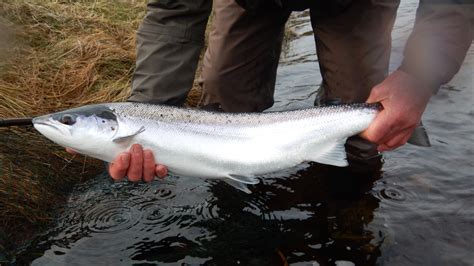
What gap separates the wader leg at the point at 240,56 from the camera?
158 inches

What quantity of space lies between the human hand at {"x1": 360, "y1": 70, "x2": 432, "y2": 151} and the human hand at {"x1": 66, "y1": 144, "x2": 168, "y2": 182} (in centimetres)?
128

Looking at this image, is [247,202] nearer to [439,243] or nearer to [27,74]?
[439,243]

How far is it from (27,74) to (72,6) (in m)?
2.42

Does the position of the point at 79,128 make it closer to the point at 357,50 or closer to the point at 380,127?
the point at 380,127

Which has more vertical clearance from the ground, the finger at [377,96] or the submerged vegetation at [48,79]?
the finger at [377,96]

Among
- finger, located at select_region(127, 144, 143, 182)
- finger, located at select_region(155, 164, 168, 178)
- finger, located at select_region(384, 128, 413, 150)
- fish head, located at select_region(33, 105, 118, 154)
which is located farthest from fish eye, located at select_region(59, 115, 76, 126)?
finger, located at select_region(384, 128, 413, 150)

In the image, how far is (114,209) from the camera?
12.4 ft

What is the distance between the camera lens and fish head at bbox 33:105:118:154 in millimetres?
2875

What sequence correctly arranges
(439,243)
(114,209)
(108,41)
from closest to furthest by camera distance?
(439,243) < (114,209) < (108,41)

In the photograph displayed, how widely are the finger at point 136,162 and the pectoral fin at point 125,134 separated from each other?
70 millimetres

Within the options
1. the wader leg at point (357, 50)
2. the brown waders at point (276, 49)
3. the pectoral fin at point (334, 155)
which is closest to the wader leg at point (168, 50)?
the brown waders at point (276, 49)

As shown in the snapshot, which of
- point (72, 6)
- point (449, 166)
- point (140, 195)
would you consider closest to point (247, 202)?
point (140, 195)

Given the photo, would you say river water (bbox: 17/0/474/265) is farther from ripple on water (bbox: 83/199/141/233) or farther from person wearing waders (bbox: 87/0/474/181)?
person wearing waders (bbox: 87/0/474/181)

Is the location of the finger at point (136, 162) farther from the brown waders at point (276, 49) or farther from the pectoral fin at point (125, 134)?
the brown waders at point (276, 49)
